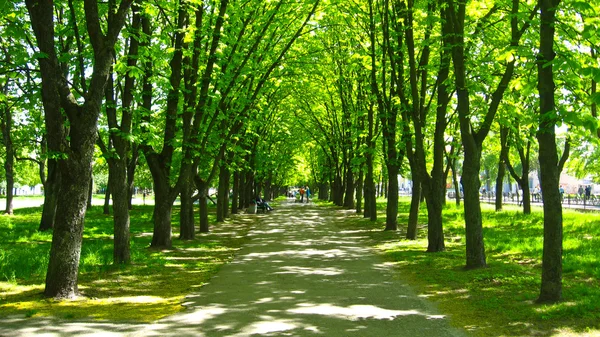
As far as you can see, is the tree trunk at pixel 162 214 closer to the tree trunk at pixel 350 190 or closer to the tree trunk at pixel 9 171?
the tree trunk at pixel 9 171

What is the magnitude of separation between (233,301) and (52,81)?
4.27 m

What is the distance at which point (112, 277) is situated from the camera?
9.63m

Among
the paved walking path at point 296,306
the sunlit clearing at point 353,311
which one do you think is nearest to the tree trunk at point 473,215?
the paved walking path at point 296,306

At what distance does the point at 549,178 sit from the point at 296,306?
4019mm

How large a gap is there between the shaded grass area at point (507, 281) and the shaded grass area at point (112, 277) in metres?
4.15

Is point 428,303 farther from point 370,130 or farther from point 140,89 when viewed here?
point 370,130

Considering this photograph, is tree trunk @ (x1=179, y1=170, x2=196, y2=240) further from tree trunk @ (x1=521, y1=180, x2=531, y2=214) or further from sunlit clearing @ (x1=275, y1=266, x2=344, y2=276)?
tree trunk @ (x1=521, y1=180, x2=531, y2=214)

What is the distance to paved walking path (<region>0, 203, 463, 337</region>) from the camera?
5.98m

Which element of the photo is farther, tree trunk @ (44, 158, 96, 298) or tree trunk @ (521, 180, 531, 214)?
tree trunk @ (521, 180, 531, 214)

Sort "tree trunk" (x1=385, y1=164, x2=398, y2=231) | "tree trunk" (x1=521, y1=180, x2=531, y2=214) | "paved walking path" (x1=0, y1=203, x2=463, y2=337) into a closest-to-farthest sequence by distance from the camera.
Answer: "paved walking path" (x1=0, y1=203, x2=463, y2=337) < "tree trunk" (x1=385, y1=164, x2=398, y2=231) < "tree trunk" (x1=521, y1=180, x2=531, y2=214)

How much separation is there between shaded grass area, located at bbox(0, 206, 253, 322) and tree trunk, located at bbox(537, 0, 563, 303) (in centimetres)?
524

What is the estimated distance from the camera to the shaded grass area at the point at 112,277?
7.04 metres

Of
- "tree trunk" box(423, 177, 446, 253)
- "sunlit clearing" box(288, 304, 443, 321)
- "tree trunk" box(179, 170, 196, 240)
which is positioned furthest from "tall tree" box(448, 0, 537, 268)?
"tree trunk" box(179, 170, 196, 240)

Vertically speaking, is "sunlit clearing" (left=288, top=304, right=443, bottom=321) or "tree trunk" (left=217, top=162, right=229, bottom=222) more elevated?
"tree trunk" (left=217, top=162, right=229, bottom=222)
